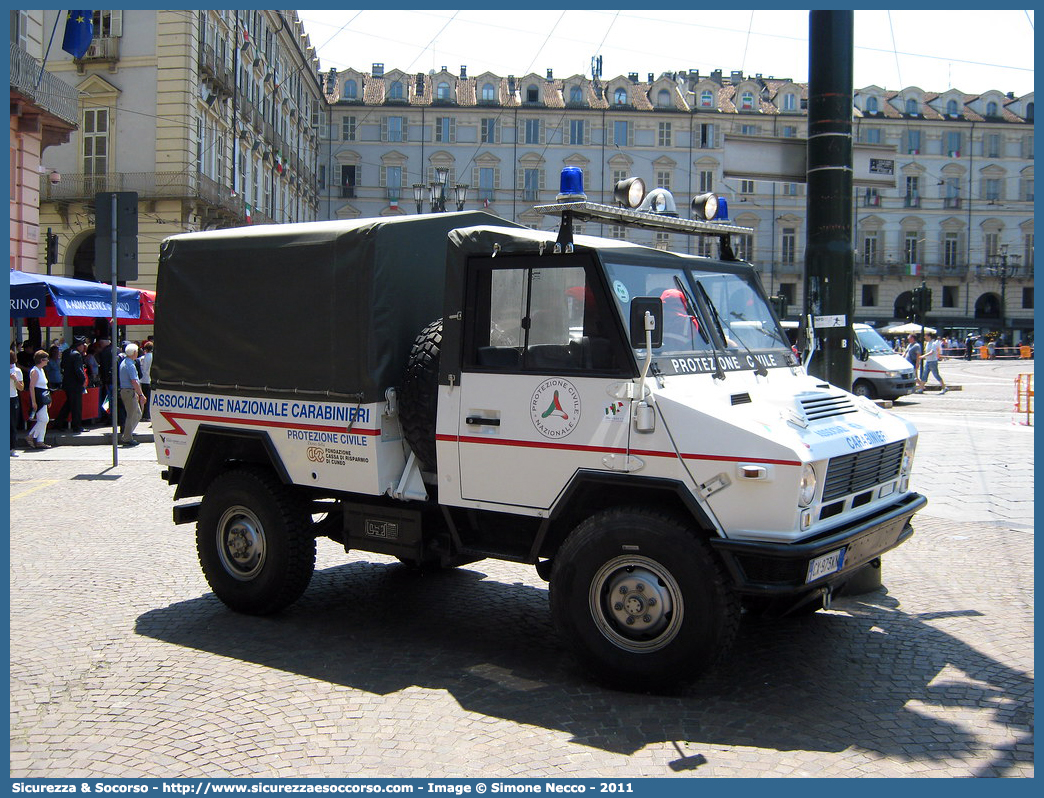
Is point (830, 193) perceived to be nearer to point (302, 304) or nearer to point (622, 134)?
point (302, 304)

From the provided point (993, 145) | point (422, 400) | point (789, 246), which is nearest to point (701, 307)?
point (422, 400)

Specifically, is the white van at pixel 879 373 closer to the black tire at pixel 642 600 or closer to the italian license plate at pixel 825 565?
the italian license plate at pixel 825 565

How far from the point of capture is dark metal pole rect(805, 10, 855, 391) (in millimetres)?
7605

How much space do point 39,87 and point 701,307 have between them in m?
21.2

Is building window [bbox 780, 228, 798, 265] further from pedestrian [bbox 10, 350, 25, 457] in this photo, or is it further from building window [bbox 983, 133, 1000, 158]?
pedestrian [bbox 10, 350, 25, 457]

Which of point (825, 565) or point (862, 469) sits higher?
point (862, 469)

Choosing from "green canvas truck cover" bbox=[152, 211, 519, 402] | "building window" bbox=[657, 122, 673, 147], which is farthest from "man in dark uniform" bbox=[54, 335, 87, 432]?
"building window" bbox=[657, 122, 673, 147]

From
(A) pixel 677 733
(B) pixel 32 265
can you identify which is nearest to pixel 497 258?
(A) pixel 677 733

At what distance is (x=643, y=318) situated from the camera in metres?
5.09

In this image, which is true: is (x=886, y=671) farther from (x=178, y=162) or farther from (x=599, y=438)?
(x=178, y=162)

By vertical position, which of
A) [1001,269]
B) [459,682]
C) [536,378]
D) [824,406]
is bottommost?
[459,682]

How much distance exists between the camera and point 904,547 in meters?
8.70

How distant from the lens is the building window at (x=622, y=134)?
70.1 metres

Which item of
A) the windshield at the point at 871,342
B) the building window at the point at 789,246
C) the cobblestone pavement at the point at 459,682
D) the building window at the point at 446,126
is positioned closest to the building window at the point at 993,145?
the building window at the point at 789,246
